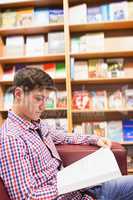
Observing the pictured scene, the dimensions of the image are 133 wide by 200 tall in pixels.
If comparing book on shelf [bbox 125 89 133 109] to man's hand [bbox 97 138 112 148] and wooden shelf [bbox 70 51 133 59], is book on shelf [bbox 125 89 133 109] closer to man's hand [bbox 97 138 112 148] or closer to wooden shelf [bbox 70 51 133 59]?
wooden shelf [bbox 70 51 133 59]

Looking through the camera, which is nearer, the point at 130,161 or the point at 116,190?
the point at 116,190

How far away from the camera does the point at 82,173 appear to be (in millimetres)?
1245

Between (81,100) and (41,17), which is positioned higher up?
(41,17)

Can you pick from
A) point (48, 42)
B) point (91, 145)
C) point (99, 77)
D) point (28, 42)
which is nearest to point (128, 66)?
point (99, 77)

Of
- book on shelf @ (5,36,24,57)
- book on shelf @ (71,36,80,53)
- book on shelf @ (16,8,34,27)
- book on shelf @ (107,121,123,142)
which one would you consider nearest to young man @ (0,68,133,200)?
book on shelf @ (107,121,123,142)

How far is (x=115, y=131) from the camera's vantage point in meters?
3.11

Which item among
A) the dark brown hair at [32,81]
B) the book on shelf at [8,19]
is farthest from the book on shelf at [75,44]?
the dark brown hair at [32,81]

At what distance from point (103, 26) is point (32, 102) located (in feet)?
6.79

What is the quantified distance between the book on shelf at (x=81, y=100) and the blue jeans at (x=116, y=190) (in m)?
1.76

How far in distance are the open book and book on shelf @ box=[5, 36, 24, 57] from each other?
2.13 metres

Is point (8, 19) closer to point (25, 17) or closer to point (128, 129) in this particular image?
point (25, 17)

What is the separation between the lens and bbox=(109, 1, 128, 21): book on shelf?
3076mm

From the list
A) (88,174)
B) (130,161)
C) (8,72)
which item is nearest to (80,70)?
(8,72)

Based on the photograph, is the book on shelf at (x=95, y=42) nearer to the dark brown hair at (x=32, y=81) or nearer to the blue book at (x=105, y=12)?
the blue book at (x=105, y=12)
